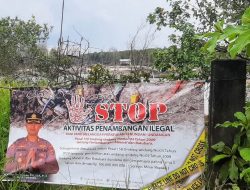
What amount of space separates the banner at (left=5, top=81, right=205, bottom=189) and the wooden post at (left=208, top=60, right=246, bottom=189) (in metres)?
0.18

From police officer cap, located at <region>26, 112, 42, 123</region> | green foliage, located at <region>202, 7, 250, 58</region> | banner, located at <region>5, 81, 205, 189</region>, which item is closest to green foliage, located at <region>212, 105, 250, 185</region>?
banner, located at <region>5, 81, 205, 189</region>

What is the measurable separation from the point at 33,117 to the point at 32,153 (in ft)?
1.13

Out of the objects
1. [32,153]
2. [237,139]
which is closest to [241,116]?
[237,139]

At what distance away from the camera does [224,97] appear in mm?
3473

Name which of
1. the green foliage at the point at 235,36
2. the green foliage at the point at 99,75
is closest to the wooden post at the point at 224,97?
the green foliage at the point at 235,36

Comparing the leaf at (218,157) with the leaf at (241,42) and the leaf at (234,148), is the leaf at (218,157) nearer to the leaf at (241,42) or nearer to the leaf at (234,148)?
the leaf at (234,148)

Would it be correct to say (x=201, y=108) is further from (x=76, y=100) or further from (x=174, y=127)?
(x=76, y=100)

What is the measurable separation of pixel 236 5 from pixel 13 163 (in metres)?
8.40

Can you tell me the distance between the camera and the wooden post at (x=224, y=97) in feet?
11.3

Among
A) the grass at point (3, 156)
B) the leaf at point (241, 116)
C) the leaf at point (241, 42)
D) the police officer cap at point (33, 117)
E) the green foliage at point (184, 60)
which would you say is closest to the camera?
the leaf at point (241, 42)

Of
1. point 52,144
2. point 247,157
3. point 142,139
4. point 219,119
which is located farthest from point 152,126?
point 247,157

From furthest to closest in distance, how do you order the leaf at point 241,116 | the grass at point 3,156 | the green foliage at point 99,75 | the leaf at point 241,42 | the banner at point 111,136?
the green foliage at point 99,75 → the grass at point 3,156 → the banner at point 111,136 → the leaf at point 241,116 → the leaf at point 241,42

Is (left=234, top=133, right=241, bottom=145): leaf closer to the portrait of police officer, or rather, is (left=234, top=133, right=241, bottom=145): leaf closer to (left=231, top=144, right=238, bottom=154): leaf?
(left=231, top=144, right=238, bottom=154): leaf

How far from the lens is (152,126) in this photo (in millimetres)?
3869
